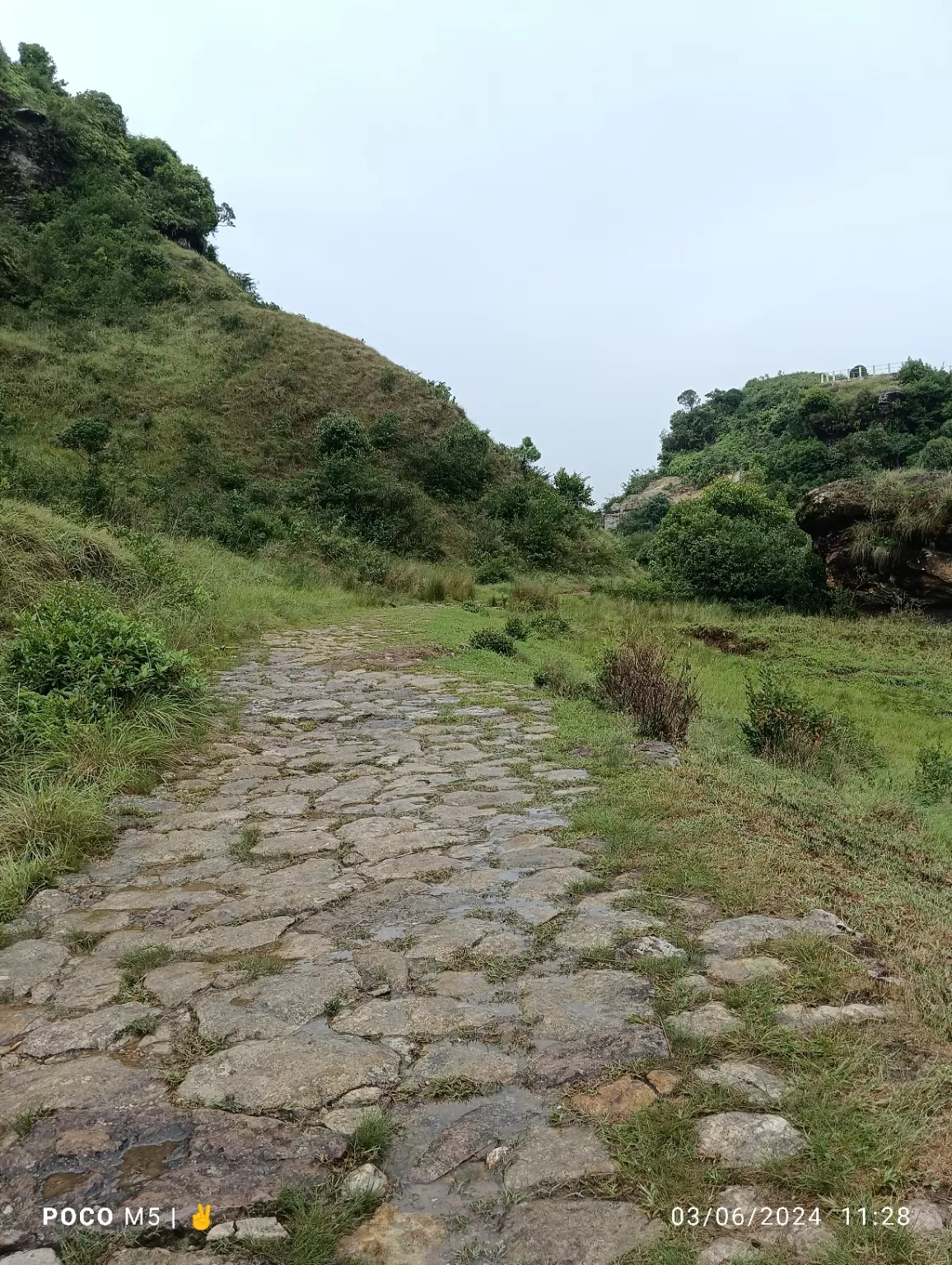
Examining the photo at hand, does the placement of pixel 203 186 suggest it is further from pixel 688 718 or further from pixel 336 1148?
pixel 336 1148

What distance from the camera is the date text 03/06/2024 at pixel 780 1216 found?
4.65 ft

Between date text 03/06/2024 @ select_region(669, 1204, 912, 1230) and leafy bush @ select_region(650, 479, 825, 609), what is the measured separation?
1865 cm

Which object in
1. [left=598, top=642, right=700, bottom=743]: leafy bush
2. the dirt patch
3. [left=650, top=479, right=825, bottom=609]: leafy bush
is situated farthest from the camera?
[left=650, top=479, right=825, bottom=609]: leafy bush

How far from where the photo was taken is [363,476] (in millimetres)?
25094

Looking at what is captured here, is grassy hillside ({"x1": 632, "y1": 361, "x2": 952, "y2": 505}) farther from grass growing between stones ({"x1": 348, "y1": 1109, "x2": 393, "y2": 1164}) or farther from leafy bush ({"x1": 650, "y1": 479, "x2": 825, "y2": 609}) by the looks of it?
grass growing between stones ({"x1": 348, "y1": 1109, "x2": 393, "y2": 1164})

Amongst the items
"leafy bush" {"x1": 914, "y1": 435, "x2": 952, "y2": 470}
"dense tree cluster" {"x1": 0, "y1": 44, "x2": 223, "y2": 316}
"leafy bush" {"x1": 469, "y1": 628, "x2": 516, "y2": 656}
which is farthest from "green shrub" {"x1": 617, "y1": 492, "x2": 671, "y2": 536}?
"leafy bush" {"x1": 469, "y1": 628, "x2": 516, "y2": 656}

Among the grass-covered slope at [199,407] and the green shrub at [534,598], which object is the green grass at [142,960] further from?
the grass-covered slope at [199,407]

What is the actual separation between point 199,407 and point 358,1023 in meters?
28.4

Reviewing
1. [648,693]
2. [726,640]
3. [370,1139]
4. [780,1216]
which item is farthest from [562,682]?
[726,640]

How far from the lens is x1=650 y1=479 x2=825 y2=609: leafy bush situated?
62.1ft

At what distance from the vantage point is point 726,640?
46.5 feet

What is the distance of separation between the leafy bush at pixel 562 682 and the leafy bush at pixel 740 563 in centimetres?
1259

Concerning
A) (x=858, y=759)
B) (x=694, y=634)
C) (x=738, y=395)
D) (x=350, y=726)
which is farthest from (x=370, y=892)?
(x=738, y=395)

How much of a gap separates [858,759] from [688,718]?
1821 mm
